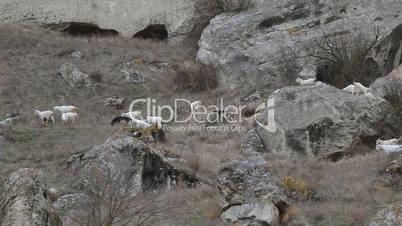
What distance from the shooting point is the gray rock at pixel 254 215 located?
36.0 ft

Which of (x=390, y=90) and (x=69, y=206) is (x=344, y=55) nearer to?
(x=390, y=90)

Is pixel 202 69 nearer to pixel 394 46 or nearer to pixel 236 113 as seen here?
pixel 236 113

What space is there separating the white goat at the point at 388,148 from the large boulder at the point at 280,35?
20.7ft

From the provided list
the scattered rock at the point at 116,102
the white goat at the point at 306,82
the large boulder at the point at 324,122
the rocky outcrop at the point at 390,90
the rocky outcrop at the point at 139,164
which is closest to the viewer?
the rocky outcrop at the point at 139,164

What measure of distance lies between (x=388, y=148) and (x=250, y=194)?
4.37m

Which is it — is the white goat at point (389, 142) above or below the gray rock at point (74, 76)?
below

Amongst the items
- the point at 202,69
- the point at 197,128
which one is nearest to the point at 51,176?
the point at 197,128

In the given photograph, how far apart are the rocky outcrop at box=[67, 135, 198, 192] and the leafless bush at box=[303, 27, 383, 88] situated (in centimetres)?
831

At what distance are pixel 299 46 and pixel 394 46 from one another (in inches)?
112

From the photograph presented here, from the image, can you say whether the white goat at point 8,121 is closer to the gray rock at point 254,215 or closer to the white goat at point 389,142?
the gray rock at point 254,215

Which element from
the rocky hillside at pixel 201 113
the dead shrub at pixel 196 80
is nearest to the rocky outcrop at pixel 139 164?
the rocky hillside at pixel 201 113

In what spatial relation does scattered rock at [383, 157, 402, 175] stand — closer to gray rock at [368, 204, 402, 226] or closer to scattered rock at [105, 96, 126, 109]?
gray rock at [368, 204, 402, 226]

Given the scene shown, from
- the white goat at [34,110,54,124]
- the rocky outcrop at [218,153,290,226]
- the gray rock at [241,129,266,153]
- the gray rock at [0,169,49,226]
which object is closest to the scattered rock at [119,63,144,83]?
the white goat at [34,110,54,124]

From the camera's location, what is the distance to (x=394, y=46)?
22.9 meters
